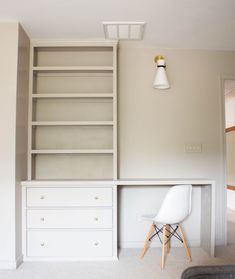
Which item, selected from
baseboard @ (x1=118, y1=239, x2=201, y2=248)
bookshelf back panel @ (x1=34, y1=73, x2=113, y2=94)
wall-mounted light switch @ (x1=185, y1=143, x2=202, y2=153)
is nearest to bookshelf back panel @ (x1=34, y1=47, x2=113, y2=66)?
bookshelf back panel @ (x1=34, y1=73, x2=113, y2=94)

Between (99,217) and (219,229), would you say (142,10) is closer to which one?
(99,217)

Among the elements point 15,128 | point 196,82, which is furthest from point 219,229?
point 15,128

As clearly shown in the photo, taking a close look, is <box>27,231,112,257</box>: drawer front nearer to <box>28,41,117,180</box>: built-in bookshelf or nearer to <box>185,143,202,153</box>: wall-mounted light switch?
<box>28,41,117,180</box>: built-in bookshelf

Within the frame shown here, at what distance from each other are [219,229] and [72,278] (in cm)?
190

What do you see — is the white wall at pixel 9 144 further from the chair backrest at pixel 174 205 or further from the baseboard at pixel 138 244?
the chair backrest at pixel 174 205

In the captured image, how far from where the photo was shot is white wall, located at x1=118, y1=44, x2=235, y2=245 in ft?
11.0

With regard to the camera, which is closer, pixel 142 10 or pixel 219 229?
pixel 142 10

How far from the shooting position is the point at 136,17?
2629mm

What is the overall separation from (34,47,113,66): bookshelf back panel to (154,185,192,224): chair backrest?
167 cm

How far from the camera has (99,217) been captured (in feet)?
9.38

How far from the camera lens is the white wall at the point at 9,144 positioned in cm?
265

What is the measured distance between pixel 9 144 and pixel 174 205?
171 cm

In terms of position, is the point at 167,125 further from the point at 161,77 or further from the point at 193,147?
the point at 161,77

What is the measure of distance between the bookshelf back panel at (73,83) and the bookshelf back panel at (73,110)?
0.40ft
